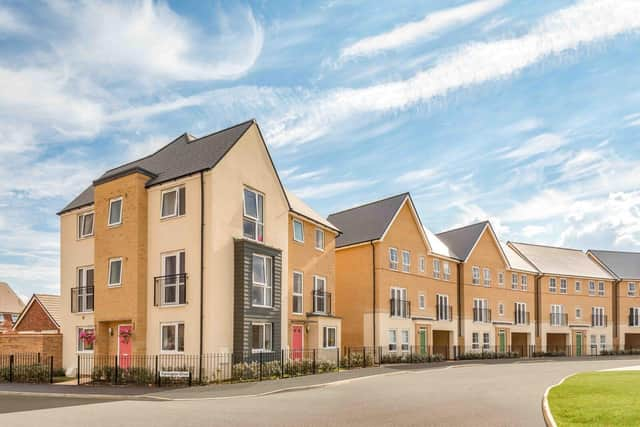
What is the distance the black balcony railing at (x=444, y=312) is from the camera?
43.4 m

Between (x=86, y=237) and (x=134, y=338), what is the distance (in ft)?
22.7

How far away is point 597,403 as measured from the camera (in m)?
13.8

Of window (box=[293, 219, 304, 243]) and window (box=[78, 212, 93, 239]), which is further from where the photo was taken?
window (box=[293, 219, 304, 243])

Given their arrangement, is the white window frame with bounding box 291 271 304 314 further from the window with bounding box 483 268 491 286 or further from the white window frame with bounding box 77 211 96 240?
the window with bounding box 483 268 491 286

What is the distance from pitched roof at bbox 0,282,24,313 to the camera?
70.5m

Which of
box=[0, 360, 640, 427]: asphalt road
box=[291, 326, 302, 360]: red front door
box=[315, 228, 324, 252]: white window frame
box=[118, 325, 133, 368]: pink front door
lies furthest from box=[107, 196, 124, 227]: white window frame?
box=[315, 228, 324, 252]: white window frame

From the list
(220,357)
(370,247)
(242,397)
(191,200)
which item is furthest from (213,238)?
(370,247)

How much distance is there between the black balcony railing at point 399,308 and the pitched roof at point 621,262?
31.2 m

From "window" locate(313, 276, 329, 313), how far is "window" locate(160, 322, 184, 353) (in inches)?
376

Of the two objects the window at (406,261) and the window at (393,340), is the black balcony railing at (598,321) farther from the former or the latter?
the window at (393,340)

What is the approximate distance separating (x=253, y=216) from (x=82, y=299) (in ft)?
28.1

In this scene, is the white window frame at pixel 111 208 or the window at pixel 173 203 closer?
the window at pixel 173 203

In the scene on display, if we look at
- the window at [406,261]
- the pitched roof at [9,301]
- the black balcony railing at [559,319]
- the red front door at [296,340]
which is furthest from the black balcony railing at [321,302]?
the pitched roof at [9,301]

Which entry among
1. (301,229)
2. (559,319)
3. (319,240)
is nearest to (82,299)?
(301,229)
